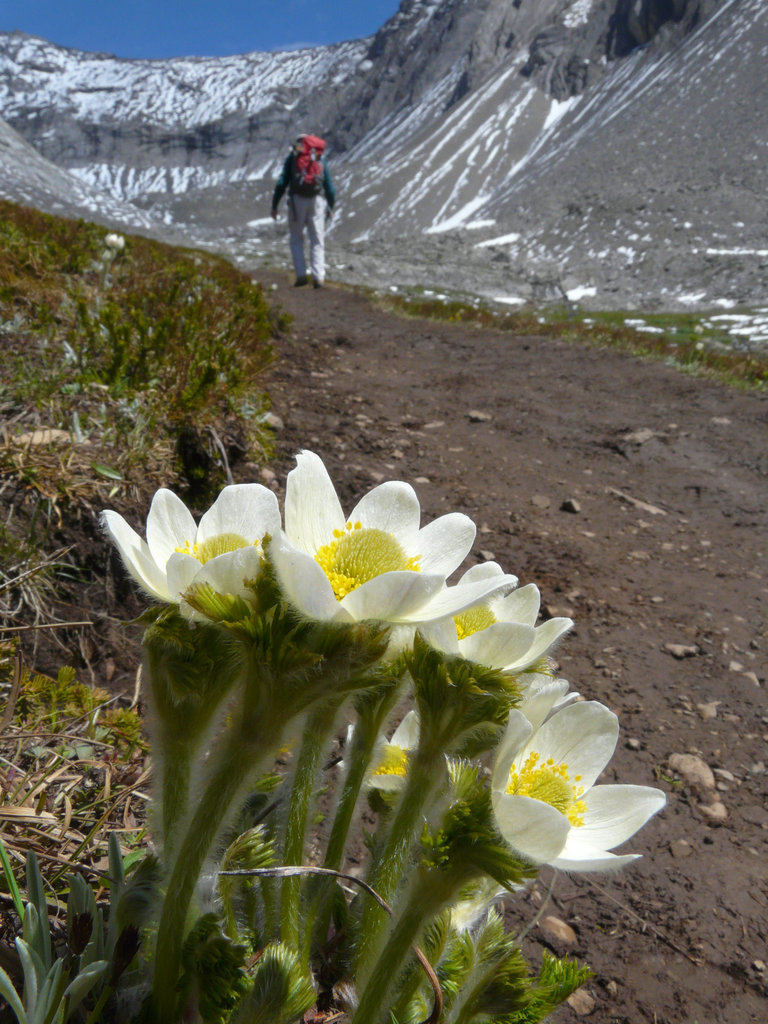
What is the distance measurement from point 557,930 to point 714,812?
3.06 feet

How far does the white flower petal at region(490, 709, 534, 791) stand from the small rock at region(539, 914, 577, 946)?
1.42 metres

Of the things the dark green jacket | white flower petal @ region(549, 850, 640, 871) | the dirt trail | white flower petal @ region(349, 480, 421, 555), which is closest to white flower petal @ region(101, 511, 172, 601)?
white flower petal @ region(349, 480, 421, 555)

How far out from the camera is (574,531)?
15.8ft

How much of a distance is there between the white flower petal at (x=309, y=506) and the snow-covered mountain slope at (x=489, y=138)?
69.2 feet

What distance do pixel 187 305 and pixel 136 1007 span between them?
5317mm

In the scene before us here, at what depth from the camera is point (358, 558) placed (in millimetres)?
1070

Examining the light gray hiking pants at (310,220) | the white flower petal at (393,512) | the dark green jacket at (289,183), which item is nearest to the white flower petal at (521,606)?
the white flower petal at (393,512)

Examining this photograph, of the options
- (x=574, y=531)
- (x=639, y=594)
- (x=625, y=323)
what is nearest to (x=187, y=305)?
(x=574, y=531)

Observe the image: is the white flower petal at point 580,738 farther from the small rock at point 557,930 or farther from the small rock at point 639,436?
the small rock at point 639,436

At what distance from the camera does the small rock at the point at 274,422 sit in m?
4.73

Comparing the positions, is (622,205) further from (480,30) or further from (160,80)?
(160,80)

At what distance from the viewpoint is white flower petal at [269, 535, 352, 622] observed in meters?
0.83

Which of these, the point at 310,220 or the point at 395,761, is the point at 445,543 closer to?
the point at 395,761

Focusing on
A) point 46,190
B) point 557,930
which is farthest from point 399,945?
point 46,190
